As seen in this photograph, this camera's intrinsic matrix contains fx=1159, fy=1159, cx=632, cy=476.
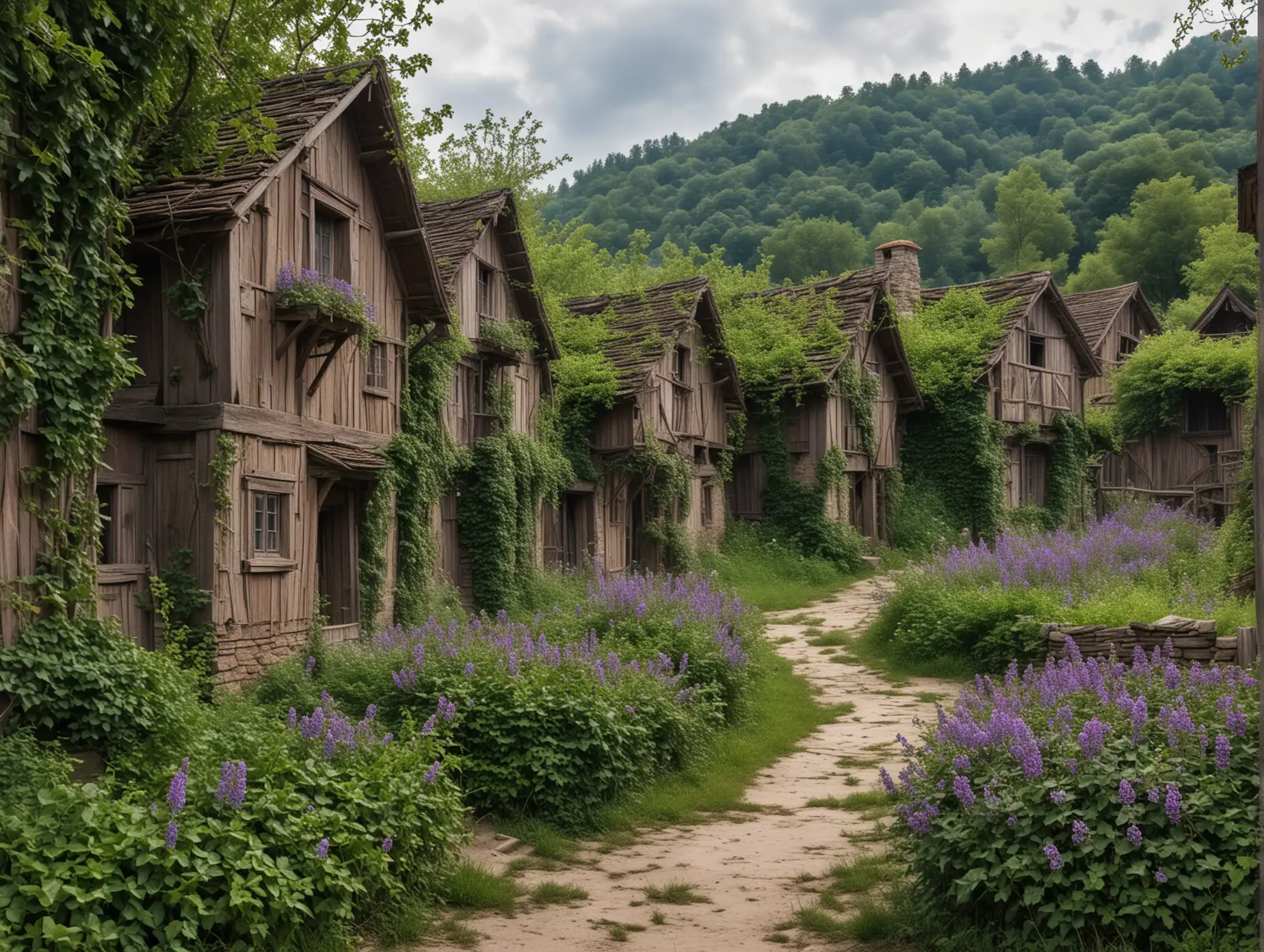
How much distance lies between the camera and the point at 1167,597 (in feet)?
51.8

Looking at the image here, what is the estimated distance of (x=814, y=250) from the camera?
6581cm

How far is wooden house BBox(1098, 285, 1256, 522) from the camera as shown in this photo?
35312 millimetres

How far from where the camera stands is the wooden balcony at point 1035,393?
34031 millimetres

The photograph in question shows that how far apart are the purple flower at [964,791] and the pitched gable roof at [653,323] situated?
18.1 meters

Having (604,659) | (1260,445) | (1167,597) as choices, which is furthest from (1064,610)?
(1260,445)

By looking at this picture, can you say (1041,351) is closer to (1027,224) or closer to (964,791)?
(964,791)

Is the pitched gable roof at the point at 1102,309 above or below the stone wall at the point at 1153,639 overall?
above

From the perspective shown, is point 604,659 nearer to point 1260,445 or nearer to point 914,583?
point 914,583

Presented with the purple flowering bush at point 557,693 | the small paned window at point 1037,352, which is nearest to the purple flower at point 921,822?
the purple flowering bush at point 557,693

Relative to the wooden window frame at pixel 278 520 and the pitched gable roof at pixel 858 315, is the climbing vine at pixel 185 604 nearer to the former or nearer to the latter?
the wooden window frame at pixel 278 520

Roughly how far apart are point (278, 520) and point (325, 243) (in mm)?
4029

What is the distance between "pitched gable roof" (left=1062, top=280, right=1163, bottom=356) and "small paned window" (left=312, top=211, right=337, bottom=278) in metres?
32.7

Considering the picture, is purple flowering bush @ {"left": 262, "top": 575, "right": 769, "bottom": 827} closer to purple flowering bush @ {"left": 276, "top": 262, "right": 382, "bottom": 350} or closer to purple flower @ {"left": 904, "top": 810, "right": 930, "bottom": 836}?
purple flower @ {"left": 904, "top": 810, "right": 930, "bottom": 836}

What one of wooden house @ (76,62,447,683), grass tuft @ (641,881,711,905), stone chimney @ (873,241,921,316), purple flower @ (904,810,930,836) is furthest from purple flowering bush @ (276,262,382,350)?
stone chimney @ (873,241,921,316)
